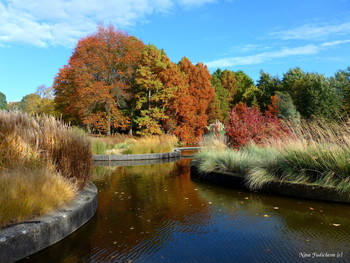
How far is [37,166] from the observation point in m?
4.43

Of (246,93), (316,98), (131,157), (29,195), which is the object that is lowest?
(131,157)

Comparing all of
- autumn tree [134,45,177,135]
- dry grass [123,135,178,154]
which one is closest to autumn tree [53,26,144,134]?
autumn tree [134,45,177,135]

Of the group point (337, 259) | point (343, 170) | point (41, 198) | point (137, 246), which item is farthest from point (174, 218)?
point (343, 170)

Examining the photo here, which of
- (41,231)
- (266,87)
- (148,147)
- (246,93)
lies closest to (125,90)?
(148,147)

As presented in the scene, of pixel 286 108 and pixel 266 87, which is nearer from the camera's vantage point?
pixel 286 108

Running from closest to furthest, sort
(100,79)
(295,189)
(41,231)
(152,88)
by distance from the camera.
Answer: (41,231) < (295,189) < (152,88) < (100,79)

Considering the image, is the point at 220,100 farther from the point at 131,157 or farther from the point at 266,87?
the point at 131,157

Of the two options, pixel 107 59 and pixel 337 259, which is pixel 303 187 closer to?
pixel 337 259

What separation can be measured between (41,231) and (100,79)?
68.2 ft

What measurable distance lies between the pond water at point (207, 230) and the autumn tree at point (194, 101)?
17665 mm

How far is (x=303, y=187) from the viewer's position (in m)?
5.07

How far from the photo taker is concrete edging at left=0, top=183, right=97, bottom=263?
8.66 feet

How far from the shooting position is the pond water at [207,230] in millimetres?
2785

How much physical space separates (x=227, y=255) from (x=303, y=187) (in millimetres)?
2942
